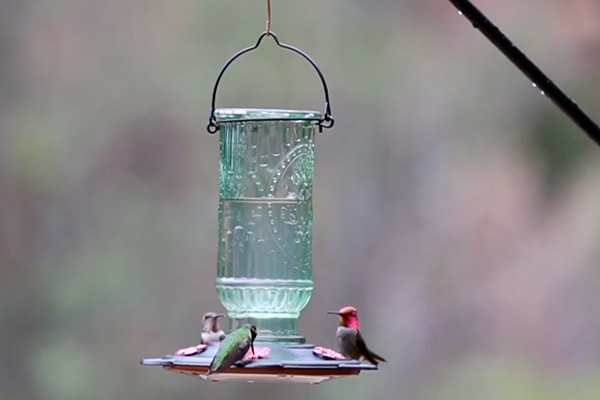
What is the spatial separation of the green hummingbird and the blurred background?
2.14 m

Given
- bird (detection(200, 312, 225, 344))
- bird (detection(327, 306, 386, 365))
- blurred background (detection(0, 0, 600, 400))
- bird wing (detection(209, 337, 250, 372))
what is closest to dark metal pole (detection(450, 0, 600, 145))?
bird wing (detection(209, 337, 250, 372))

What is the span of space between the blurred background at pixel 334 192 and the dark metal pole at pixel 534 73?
2729 mm

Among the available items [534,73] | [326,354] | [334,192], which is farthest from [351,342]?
[334,192]

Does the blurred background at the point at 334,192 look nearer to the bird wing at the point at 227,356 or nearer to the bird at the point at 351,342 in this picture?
the bird at the point at 351,342

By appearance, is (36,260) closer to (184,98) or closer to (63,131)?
(63,131)

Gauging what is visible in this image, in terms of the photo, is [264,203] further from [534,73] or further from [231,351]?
[534,73]

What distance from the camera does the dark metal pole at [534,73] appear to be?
1.41 m

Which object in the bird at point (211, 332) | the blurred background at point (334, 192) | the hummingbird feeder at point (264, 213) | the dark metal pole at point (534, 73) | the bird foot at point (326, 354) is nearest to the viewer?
the dark metal pole at point (534, 73)

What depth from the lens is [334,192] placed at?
4324 millimetres

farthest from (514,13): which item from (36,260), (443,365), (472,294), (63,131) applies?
(36,260)

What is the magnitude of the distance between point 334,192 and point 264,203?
5.90 ft

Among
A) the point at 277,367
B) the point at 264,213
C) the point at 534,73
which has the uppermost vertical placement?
the point at 534,73

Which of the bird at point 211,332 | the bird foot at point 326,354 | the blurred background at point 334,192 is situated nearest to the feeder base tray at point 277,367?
the bird foot at point 326,354

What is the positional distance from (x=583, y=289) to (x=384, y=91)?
121 cm
